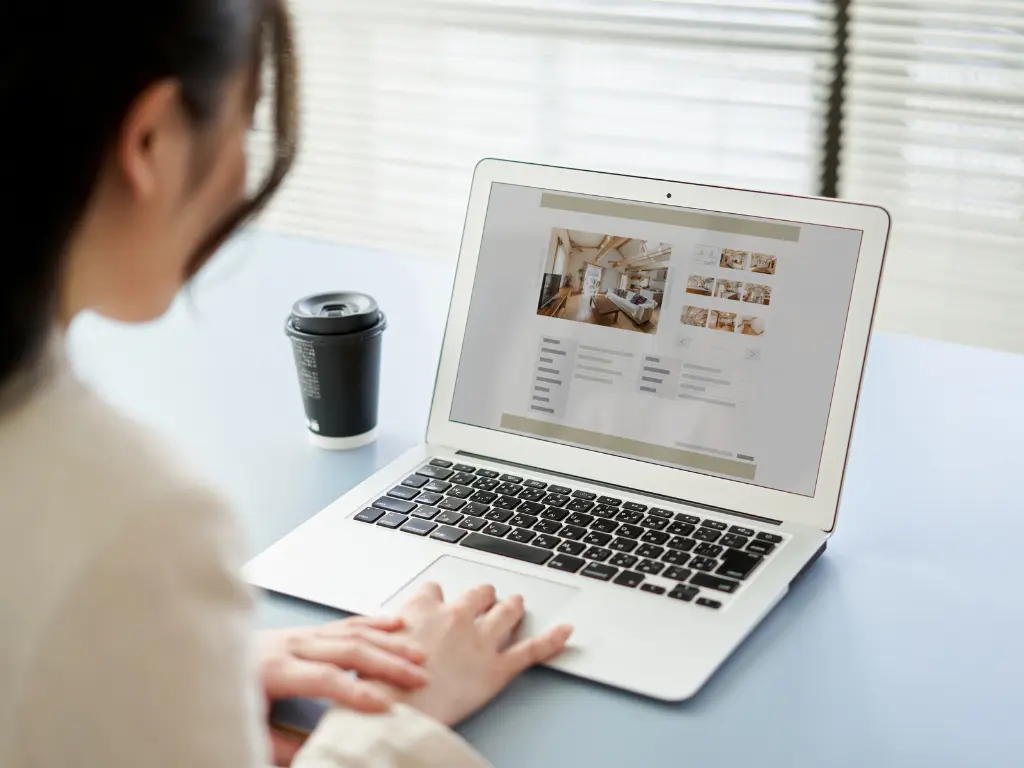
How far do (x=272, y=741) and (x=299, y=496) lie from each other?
34 centimetres

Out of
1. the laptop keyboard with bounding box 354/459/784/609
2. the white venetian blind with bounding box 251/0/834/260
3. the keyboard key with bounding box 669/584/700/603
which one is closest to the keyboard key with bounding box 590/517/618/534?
the laptop keyboard with bounding box 354/459/784/609

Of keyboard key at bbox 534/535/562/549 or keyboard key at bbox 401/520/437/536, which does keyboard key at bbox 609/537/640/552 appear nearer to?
keyboard key at bbox 534/535/562/549

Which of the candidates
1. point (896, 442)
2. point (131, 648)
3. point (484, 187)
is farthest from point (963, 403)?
point (131, 648)

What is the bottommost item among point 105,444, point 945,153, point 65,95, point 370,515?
point 370,515

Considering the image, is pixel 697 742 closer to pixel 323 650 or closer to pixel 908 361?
pixel 323 650

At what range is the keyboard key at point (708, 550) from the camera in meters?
0.92

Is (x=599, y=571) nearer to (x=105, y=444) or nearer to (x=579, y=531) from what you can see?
(x=579, y=531)

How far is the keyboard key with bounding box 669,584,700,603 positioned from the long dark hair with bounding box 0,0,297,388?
495mm

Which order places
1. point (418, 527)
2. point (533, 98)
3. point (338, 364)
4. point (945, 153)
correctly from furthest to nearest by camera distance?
point (533, 98) < point (945, 153) < point (338, 364) < point (418, 527)

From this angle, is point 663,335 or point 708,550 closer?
point 708,550

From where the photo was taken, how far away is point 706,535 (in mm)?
948

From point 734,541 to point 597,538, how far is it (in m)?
0.11

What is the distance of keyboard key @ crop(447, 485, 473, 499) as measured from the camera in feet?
3.37

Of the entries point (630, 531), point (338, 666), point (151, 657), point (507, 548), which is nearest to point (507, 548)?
point (507, 548)
